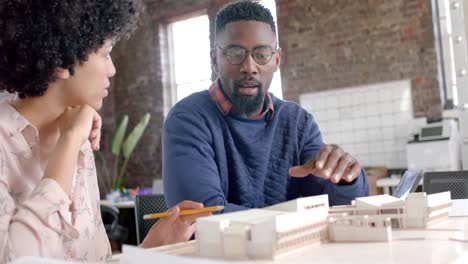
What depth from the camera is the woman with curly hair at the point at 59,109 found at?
3.25 feet

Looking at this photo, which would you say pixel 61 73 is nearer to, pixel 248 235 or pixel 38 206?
pixel 38 206

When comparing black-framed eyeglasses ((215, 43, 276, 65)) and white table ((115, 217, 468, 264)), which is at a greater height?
black-framed eyeglasses ((215, 43, 276, 65))

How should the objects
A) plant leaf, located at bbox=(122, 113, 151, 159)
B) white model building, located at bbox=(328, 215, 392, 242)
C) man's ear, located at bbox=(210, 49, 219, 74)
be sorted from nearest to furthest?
1. white model building, located at bbox=(328, 215, 392, 242)
2. man's ear, located at bbox=(210, 49, 219, 74)
3. plant leaf, located at bbox=(122, 113, 151, 159)

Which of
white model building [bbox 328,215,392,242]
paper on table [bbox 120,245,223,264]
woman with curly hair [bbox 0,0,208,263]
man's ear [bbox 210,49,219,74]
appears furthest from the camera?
man's ear [bbox 210,49,219,74]

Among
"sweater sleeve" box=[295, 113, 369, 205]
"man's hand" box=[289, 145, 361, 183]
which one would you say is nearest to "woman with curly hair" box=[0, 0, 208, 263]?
"man's hand" box=[289, 145, 361, 183]

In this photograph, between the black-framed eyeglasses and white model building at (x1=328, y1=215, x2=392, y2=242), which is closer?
white model building at (x1=328, y1=215, x2=392, y2=242)

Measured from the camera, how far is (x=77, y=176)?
1.22 meters

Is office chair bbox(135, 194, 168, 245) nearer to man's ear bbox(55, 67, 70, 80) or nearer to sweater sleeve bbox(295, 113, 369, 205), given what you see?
sweater sleeve bbox(295, 113, 369, 205)

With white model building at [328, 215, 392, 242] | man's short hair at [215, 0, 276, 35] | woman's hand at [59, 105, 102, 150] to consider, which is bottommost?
white model building at [328, 215, 392, 242]

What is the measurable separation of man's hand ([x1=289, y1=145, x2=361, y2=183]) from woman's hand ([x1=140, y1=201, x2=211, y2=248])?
267mm

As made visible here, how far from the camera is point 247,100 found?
167 centimetres

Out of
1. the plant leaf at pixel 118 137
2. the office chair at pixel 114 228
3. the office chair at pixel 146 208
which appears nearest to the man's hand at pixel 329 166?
the office chair at pixel 146 208

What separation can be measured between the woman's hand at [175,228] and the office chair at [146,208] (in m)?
1.12

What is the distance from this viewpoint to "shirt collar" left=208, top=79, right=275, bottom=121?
1675 millimetres
